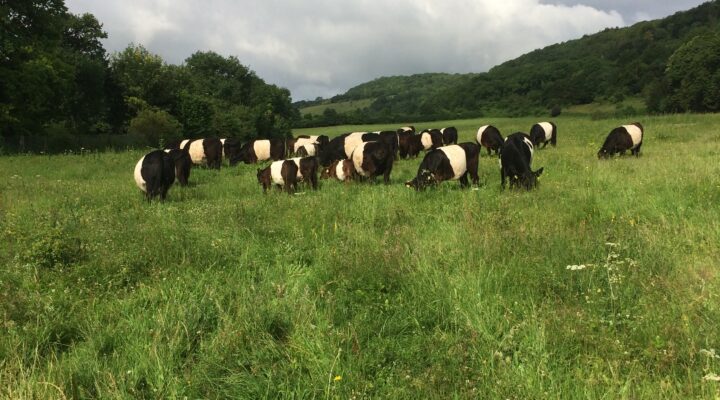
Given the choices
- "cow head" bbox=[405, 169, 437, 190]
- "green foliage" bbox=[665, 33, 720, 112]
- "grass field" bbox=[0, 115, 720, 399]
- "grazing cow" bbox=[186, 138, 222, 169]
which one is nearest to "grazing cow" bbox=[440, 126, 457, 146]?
"grazing cow" bbox=[186, 138, 222, 169]

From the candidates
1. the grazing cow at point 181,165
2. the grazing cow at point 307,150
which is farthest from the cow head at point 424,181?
the grazing cow at point 307,150

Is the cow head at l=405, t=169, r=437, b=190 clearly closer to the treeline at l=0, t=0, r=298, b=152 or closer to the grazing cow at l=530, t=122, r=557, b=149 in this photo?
the grazing cow at l=530, t=122, r=557, b=149

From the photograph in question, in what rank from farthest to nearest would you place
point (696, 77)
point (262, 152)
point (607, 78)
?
1. point (607, 78)
2. point (696, 77)
3. point (262, 152)

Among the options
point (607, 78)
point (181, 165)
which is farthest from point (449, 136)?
point (607, 78)

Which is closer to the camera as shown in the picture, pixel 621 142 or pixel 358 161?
pixel 358 161

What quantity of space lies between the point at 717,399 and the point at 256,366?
9.27 ft

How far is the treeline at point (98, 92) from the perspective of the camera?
77.6 ft

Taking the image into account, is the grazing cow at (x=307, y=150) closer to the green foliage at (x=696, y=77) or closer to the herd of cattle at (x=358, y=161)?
the herd of cattle at (x=358, y=161)

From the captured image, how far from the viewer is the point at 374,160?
1343cm

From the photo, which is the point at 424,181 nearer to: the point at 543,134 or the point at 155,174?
the point at 155,174

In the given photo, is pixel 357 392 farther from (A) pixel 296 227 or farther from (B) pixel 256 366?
(A) pixel 296 227

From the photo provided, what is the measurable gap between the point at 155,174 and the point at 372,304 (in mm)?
8643

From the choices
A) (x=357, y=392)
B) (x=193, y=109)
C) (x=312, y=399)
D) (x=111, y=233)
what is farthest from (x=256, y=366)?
(x=193, y=109)

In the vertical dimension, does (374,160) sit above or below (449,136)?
below
